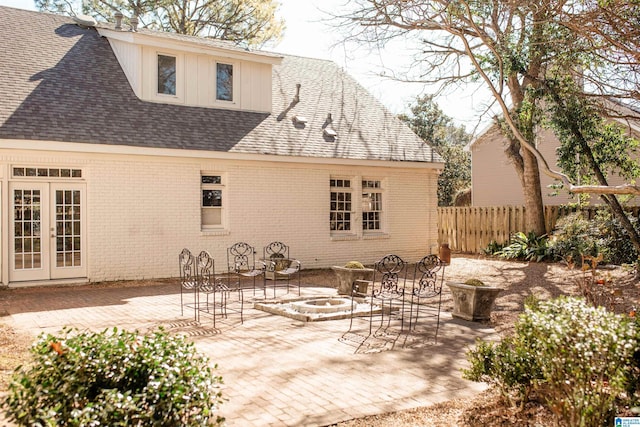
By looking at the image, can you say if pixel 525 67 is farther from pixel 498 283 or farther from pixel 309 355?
pixel 309 355

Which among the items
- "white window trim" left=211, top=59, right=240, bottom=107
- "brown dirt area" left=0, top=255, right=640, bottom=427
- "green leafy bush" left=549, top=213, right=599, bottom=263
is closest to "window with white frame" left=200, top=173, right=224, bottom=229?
"brown dirt area" left=0, top=255, right=640, bottom=427

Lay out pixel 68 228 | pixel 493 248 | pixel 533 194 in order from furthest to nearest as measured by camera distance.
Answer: pixel 493 248
pixel 533 194
pixel 68 228

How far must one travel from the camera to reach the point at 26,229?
41.3ft

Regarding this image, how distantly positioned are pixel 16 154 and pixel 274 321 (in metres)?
7.55

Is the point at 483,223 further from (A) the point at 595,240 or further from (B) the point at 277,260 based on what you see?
(B) the point at 277,260

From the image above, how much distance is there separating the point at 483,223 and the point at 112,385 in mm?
19932

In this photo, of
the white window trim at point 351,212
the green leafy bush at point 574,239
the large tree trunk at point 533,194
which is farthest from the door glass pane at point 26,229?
the large tree trunk at point 533,194

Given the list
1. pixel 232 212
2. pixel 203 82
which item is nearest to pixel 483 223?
pixel 232 212

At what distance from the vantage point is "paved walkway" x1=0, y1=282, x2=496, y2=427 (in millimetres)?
5012

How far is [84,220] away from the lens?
13.2m

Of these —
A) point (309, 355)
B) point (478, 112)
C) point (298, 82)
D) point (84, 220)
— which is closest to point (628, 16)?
point (309, 355)

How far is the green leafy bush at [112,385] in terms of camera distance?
2977mm

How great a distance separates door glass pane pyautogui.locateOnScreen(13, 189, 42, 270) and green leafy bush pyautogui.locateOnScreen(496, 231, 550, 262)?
14378mm

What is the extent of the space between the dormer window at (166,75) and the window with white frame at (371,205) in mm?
6534
